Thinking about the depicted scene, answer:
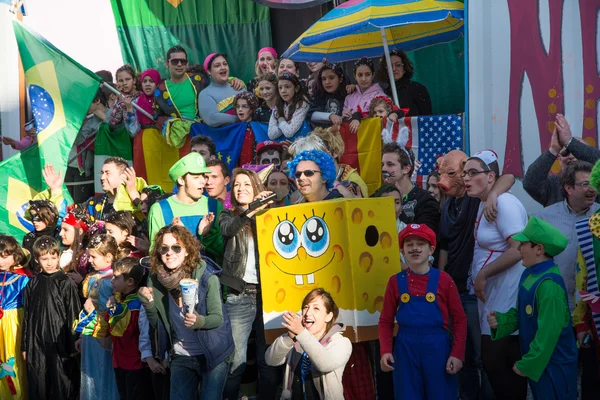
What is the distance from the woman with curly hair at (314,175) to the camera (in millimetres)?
6312

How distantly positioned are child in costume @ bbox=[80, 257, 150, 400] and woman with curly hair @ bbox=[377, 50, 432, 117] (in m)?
3.55

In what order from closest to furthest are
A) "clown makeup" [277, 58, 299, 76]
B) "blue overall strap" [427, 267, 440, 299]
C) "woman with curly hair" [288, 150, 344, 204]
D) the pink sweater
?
1. "blue overall strap" [427, 267, 440, 299]
2. "woman with curly hair" [288, 150, 344, 204]
3. the pink sweater
4. "clown makeup" [277, 58, 299, 76]

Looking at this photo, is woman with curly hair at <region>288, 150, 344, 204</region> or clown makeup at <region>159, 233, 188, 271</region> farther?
woman with curly hair at <region>288, 150, 344, 204</region>

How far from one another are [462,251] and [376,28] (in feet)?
12.5

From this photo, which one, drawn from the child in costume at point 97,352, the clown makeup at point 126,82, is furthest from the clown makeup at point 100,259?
the clown makeup at point 126,82

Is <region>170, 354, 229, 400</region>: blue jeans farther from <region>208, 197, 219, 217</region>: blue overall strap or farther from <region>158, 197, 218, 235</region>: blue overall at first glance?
<region>208, 197, 219, 217</region>: blue overall strap

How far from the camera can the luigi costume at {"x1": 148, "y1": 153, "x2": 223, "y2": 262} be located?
6844 mm

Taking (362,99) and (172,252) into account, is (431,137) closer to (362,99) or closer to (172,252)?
(362,99)

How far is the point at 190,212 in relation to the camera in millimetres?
6965

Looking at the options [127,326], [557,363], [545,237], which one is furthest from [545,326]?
[127,326]

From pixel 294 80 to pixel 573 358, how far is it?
15.3 ft

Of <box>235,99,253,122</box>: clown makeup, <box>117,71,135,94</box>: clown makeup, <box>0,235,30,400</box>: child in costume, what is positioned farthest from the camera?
<box>117,71,135,94</box>: clown makeup

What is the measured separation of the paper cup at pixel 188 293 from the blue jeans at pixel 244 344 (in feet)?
2.01

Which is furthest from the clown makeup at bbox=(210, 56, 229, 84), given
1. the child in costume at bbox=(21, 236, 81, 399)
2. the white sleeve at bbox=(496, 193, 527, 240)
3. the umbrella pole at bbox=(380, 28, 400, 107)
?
the white sleeve at bbox=(496, 193, 527, 240)
